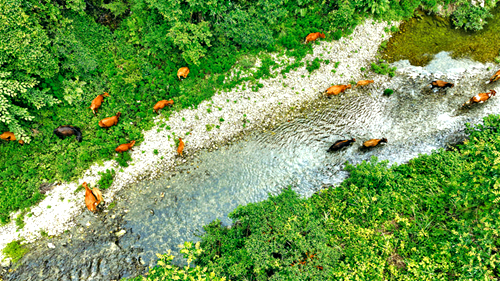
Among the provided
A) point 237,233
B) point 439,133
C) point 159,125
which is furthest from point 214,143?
point 439,133

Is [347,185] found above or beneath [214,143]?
beneath

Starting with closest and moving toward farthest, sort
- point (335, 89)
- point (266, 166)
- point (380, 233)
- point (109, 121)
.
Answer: point (380, 233) < point (109, 121) < point (266, 166) < point (335, 89)

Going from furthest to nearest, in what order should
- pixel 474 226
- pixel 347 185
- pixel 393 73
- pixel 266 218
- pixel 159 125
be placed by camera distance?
pixel 393 73 < pixel 159 125 < pixel 347 185 < pixel 266 218 < pixel 474 226

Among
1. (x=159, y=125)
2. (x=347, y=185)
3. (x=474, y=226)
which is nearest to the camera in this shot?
(x=474, y=226)

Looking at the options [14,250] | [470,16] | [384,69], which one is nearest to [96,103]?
[14,250]

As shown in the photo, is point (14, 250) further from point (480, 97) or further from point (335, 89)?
point (480, 97)

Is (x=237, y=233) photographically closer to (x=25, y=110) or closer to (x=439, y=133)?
(x=25, y=110)

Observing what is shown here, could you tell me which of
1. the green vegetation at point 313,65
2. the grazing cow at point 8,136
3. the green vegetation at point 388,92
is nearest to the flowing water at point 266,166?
the green vegetation at point 388,92
